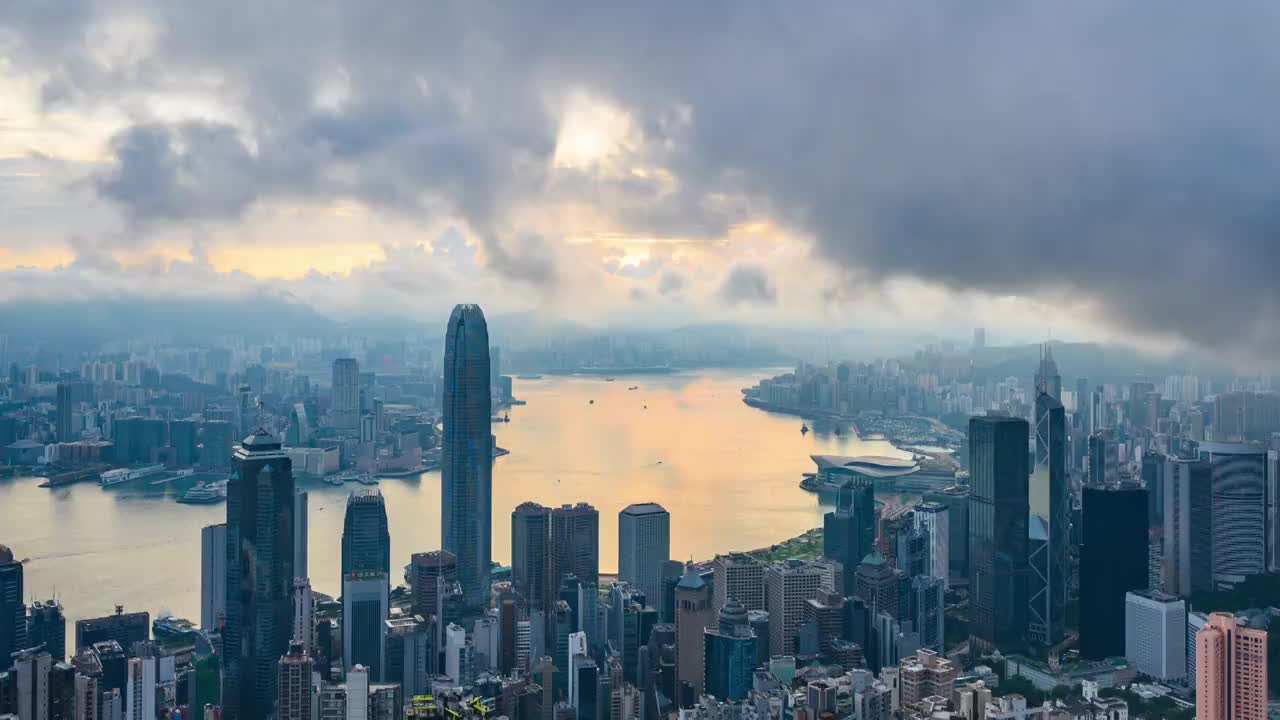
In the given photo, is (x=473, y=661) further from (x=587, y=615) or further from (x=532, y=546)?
(x=532, y=546)

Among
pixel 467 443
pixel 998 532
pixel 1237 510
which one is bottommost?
pixel 998 532

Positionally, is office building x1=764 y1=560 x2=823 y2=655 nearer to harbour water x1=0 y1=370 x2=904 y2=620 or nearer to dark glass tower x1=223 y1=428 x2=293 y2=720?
harbour water x1=0 y1=370 x2=904 y2=620

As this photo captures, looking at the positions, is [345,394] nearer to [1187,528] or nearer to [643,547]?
[643,547]

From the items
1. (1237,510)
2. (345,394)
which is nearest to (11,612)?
(345,394)

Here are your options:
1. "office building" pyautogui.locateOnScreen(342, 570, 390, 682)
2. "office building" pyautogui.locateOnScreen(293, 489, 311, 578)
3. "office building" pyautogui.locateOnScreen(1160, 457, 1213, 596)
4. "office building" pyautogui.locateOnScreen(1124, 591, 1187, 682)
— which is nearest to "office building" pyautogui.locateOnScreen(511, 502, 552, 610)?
"office building" pyautogui.locateOnScreen(342, 570, 390, 682)

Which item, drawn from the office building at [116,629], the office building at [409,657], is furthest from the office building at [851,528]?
the office building at [116,629]

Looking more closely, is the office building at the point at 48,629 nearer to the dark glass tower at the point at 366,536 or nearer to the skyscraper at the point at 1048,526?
the dark glass tower at the point at 366,536
